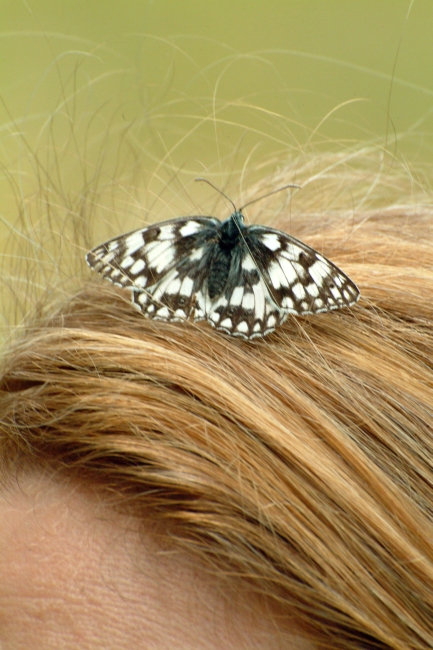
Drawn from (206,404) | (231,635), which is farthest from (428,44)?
(231,635)

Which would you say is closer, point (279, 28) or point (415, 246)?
Answer: point (415, 246)

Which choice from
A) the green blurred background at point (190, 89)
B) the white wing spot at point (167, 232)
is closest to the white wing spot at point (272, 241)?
the white wing spot at point (167, 232)

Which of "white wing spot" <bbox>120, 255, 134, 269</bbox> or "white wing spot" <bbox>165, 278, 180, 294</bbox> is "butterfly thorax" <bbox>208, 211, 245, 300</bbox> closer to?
"white wing spot" <bbox>165, 278, 180, 294</bbox>

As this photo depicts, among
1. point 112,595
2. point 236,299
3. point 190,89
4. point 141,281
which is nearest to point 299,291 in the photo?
point 236,299

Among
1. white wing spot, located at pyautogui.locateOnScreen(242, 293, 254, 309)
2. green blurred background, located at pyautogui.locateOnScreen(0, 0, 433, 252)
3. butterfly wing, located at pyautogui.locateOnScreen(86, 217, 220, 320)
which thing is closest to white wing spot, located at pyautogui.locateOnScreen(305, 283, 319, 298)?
white wing spot, located at pyautogui.locateOnScreen(242, 293, 254, 309)

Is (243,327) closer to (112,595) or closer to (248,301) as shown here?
(248,301)

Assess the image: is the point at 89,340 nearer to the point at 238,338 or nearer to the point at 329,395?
the point at 238,338

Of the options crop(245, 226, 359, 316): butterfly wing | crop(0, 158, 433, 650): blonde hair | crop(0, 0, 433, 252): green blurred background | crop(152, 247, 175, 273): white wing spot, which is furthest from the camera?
crop(0, 0, 433, 252): green blurred background
